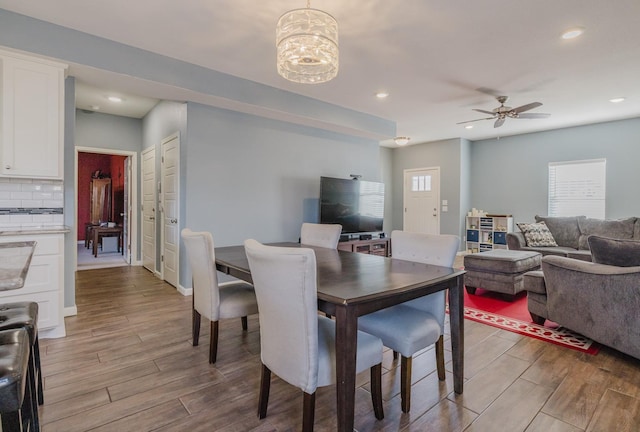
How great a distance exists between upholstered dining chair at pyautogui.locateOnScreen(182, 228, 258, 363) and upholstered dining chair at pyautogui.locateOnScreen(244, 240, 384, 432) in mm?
752

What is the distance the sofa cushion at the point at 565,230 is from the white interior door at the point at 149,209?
22.0 feet

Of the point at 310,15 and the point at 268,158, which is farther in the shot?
the point at 268,158

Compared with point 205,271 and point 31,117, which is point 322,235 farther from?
point 31,117

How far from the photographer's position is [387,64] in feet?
11.6

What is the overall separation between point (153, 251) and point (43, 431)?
3921 millimetres

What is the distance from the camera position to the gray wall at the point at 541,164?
5.60m

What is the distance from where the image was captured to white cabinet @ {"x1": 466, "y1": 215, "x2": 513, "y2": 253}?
682 cm

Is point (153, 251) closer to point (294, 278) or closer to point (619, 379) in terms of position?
point (294, 278)

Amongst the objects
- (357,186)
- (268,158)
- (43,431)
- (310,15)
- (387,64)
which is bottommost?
(43,431)

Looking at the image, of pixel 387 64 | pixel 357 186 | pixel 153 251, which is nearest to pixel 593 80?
pixel 387 64

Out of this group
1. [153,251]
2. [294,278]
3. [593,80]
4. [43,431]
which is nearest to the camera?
[294,278]

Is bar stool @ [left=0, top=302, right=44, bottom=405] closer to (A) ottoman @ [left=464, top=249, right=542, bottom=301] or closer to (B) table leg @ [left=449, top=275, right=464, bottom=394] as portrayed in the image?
(B) table leg @ [left=449, top=275, right=464, bottom=394]

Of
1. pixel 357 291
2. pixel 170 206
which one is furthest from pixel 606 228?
pixel 170 206

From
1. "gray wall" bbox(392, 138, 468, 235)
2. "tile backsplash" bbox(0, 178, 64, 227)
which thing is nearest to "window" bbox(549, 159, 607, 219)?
"gray wall" bbox(392, 138, 468, 235)
